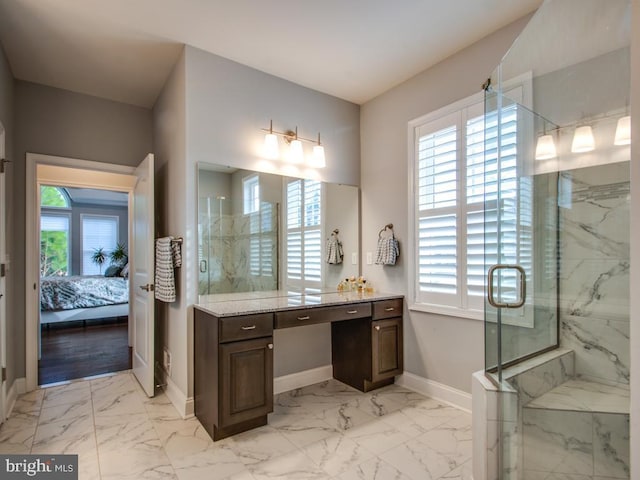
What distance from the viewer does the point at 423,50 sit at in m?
2.72

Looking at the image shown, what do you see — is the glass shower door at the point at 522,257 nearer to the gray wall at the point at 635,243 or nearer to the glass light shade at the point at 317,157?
the gray wall at the point at 635,243

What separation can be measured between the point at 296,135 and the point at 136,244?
6.34 ft

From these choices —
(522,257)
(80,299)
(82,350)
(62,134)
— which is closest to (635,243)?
(522,257)

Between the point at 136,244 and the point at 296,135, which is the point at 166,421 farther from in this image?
the point at 296,135

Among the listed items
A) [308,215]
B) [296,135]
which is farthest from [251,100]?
[308,215]

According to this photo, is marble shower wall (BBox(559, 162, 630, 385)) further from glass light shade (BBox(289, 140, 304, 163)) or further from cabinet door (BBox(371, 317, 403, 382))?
glass light shade (BBox(289, 140, 304, 163))

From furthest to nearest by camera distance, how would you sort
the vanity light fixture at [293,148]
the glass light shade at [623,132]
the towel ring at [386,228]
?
the towel ring at [386,228], the vanity light fixture at [293,148], the glass light shade at [623,132]

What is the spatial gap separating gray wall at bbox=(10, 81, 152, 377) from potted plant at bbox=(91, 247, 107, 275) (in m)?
6.16

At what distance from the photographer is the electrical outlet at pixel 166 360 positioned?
303cm

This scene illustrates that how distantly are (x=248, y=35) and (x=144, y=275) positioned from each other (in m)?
2.20

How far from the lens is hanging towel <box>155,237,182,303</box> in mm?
2695

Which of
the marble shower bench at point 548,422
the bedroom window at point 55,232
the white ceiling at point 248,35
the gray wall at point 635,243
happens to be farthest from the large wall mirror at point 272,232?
the bedroom window at point 55,232

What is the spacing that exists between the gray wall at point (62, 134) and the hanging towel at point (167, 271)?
1.34 m

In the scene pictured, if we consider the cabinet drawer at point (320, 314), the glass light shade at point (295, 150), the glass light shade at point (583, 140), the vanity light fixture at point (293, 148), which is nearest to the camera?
the glass light shade at point (583, 140)
